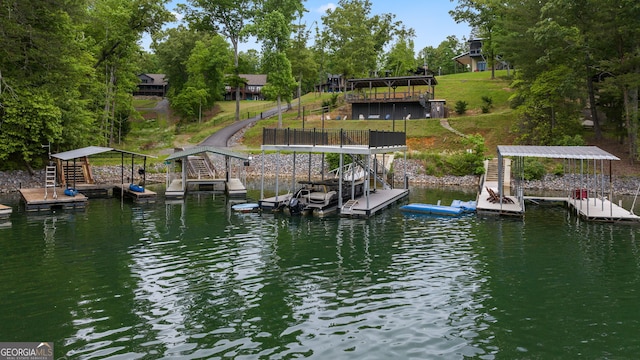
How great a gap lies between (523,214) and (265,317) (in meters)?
20.2

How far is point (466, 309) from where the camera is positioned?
12609 millimetres

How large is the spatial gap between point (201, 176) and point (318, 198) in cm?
1766

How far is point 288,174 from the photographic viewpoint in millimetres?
48344

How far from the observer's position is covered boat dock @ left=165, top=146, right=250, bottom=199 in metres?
34.2

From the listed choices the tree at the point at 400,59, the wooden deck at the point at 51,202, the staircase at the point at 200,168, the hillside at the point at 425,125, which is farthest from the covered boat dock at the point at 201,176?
the tree at the point at 400,59

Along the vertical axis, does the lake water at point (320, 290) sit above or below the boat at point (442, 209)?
below

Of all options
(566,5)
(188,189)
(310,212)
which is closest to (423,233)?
(310,212)

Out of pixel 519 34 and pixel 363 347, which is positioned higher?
pixel 519 34

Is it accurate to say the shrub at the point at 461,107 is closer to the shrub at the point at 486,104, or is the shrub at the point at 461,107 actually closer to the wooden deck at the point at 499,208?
the shrub at the point at 486,104

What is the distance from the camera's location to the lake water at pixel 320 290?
34.1 ft

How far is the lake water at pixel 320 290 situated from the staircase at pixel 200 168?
17.3 m

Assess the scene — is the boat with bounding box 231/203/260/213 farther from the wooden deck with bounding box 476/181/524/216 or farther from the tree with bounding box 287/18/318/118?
the tree with bounding box 287/18/318/118

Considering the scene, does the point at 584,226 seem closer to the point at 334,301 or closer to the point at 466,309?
the point at 466,309

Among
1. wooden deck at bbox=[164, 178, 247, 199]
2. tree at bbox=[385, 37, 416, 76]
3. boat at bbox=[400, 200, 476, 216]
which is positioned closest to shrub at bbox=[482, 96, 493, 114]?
tree at bbox=[385, 37, 416, 76]
